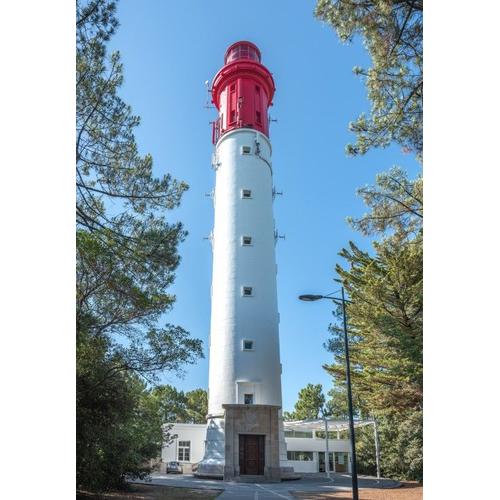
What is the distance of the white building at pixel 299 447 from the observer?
21156 millimetres

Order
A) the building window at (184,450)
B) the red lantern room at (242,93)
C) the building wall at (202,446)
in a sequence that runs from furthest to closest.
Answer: the building window at (184,450)
the building wall at (202,446)
the red lantern room at (242,93)

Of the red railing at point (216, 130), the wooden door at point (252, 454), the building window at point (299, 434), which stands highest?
the red railing at point (216, 130)

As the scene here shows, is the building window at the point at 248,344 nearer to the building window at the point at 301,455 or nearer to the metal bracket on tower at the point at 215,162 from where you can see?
the metal bracket on tower at the point at 215,162

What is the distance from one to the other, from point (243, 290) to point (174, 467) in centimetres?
838

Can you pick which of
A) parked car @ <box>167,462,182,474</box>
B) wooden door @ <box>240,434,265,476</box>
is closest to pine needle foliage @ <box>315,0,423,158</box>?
wooden door @ <box>240,434,265,476</box>

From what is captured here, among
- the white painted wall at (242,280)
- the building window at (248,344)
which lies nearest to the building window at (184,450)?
the white painted wall at (242,280)

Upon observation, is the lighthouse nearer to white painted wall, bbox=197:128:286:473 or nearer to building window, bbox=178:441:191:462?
white painted wall, bbox=197:128:286:473

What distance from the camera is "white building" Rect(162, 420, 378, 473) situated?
21.2m

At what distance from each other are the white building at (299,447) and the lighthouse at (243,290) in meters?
5.51
